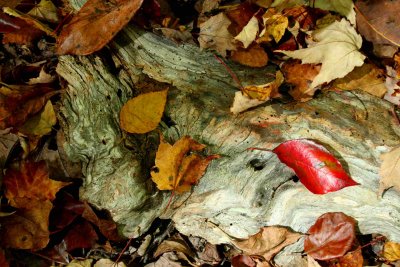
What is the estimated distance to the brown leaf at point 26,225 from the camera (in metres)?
1.66

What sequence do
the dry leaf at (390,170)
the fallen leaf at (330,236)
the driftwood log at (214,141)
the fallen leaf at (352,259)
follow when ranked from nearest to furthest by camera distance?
1. the dry leaf at (390,170)
2. the driftwood log at (214,141)
3. the fallen leaf at (330,236)
4. the fallen leaf at (352,259)

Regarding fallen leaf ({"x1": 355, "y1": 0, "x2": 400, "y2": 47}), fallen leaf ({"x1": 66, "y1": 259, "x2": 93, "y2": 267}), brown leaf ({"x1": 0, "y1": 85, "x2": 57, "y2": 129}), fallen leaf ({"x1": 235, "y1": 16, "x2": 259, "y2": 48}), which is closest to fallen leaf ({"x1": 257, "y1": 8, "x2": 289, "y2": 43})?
fallen leaf ({"x1": 235, "y1": 16, "x2": 259, "y2": 48})

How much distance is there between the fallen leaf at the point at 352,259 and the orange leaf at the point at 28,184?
3.91ft

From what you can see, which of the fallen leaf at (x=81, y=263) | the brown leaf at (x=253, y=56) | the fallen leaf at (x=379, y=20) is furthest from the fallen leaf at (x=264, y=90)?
the fallen leaf at (x=81, y=263)

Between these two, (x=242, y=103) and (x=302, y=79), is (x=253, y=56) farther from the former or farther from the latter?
(x=242, y=103)

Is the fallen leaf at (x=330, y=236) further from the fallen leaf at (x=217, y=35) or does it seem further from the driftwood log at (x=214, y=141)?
the fallen leaf at (x=217, y=35)

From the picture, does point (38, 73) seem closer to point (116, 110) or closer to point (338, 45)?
point (116, 110)

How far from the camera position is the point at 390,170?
1.34m

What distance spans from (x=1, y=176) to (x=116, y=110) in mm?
564

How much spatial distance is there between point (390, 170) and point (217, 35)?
939mm

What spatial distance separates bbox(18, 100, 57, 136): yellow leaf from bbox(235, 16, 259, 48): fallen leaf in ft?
2.75

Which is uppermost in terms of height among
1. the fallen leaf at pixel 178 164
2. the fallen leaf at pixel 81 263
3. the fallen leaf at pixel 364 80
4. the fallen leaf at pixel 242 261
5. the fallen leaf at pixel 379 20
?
the fallen leaf at pixel 379 20

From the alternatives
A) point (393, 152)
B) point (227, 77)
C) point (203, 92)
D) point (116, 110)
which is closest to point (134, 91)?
point (116, 110)

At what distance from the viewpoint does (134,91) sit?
1660 mm
